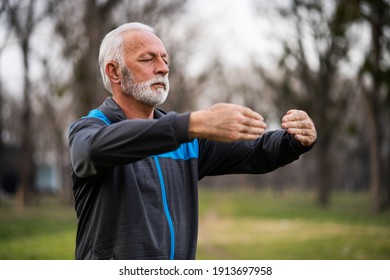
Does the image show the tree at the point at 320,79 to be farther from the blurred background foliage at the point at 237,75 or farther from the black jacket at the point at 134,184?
the black jacket at the point at 134,184

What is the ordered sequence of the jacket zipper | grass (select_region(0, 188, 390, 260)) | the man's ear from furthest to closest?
1. grass (select_region(0, 188, 390, 260))
2. the man's ear
3. the jacket zipper

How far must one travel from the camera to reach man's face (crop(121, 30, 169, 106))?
2850 mm

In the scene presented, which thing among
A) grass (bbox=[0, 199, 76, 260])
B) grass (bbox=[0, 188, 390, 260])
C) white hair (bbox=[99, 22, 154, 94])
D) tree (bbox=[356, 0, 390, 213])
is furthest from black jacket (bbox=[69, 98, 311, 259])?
tree (bbox=[356, 0, 390, 213])

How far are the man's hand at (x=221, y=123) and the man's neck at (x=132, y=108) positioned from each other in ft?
2.57

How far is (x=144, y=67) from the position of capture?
2865 mm

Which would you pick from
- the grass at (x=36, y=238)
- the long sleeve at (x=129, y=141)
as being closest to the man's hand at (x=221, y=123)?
the long sleeve at (x=129, y=141)

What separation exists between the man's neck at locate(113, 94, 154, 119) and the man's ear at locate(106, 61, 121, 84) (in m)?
0.09

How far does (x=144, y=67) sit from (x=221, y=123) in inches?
33.3

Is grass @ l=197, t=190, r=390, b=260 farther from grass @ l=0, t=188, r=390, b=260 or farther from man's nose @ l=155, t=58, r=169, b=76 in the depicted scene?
man's nose @ l=155, t=58, r=169, b=76

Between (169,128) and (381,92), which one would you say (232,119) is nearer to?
(169,128)

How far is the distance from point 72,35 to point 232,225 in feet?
37.5

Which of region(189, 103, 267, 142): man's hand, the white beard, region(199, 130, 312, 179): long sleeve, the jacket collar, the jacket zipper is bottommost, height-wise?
the jacket zipper

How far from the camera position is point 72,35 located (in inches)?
958

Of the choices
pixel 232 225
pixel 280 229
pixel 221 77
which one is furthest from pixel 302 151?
pixel 221 77
